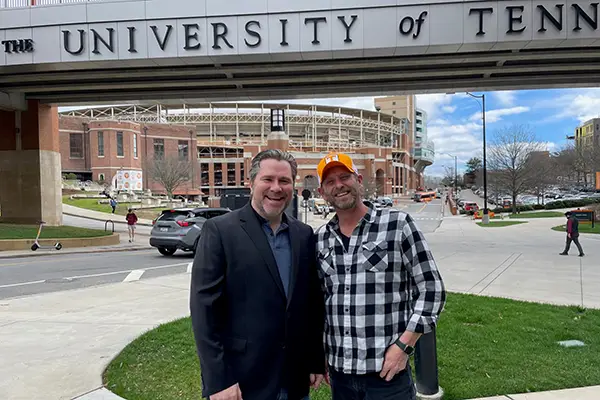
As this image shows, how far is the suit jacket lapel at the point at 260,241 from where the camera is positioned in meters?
2.15

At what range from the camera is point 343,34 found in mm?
14805

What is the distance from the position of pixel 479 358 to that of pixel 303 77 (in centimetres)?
1617

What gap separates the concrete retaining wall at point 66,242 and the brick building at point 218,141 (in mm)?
25035

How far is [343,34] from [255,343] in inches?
562

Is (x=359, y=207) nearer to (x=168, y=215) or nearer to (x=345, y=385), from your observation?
(x=345, y=385)

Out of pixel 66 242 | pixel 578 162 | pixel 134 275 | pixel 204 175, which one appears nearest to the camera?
pixel 134 275

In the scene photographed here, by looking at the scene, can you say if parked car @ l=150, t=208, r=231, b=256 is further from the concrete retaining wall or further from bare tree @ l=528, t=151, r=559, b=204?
bare tree @ l=528, t=151, r=559, b=204

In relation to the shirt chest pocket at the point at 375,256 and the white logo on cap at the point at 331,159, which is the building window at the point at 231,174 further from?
the shirt chest pocket at the point at 375,256

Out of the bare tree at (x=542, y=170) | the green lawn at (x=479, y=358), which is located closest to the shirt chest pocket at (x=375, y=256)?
the green lawn at (x=479, y=358)

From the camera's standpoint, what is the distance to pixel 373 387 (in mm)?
2178

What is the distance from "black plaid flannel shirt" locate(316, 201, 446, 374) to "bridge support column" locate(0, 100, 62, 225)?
23905 mm

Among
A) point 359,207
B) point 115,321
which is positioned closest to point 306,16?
point 115,321

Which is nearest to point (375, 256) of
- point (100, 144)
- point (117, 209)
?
point (117, 209)

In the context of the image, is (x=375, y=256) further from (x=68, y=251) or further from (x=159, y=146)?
(x=159, y=146)
